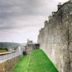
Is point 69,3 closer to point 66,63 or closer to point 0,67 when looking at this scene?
point 66,63

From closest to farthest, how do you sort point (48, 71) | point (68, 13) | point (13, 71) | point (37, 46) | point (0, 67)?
point (68, 13)
point (0, 67)
point (48, 71)
point (13, 71)
point (37, 46)

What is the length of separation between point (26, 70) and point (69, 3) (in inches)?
397

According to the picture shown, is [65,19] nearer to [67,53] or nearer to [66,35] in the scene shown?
[66,35]

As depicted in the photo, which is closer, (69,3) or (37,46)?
(69,3)

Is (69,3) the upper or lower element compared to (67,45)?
upper

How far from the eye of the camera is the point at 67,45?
1944cm

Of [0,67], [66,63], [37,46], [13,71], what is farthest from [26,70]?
[37,46]

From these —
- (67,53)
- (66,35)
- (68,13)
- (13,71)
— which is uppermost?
(68,13)

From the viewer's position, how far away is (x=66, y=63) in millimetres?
19562

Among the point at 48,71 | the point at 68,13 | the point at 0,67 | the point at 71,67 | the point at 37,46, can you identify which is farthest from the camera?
the point at 37,46

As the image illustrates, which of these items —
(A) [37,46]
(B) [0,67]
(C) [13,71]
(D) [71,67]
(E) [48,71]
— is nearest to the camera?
(D) [71,67]

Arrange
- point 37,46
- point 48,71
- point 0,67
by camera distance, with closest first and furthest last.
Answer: point 0,67 → point 48,71 → point 37,46

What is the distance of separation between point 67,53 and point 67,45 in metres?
0.55

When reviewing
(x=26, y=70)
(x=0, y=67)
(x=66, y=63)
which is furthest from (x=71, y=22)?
(x=26, y=70)
